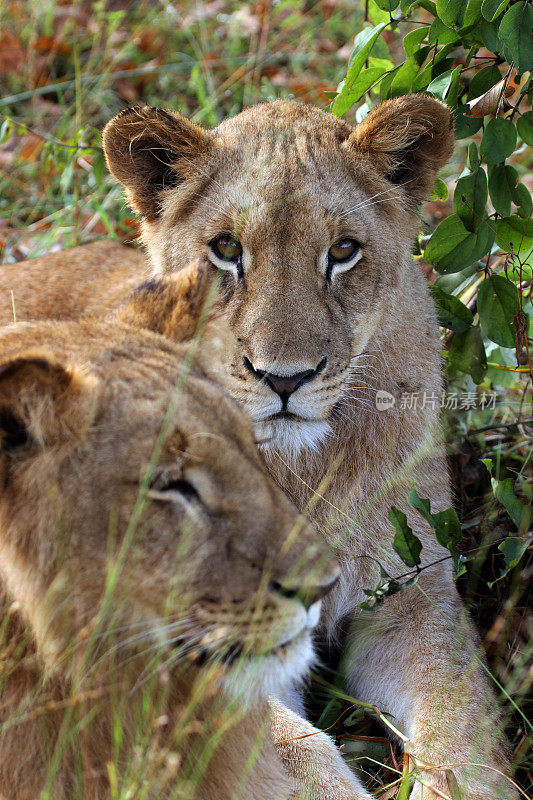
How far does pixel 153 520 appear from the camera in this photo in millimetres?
1792

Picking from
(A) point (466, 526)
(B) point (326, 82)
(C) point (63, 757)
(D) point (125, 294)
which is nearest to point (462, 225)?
(A) point (466, 526)

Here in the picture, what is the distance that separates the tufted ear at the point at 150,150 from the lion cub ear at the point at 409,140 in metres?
0.57

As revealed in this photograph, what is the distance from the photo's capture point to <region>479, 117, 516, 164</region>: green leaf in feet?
9.77

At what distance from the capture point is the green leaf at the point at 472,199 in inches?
122

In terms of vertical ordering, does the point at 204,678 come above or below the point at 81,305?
above

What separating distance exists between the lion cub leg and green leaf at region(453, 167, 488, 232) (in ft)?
5.70

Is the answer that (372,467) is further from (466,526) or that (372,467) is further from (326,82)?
(326,82)

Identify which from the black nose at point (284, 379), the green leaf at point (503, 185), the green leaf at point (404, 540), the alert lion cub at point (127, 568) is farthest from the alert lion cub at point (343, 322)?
the alert lion cub at point (127, 568)

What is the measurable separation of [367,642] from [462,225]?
148 cm

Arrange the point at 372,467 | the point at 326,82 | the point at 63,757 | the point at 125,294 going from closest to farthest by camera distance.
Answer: the point at 63,757 → the point at 372,467 → the point at 125,294 → the point at 326,82

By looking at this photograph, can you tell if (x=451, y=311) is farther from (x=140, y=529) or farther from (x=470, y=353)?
(x=140, y=529)

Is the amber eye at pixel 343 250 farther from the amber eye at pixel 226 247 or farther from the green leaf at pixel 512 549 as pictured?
the green leaf at pixel 512 549

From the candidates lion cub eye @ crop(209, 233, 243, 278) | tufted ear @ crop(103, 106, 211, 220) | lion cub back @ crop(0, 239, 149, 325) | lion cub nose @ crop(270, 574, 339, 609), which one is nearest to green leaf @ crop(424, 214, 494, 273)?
lion cub eye @ crop(209, 233, 243, 278)

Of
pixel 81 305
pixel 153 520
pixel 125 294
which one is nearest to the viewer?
pixel 153 520
